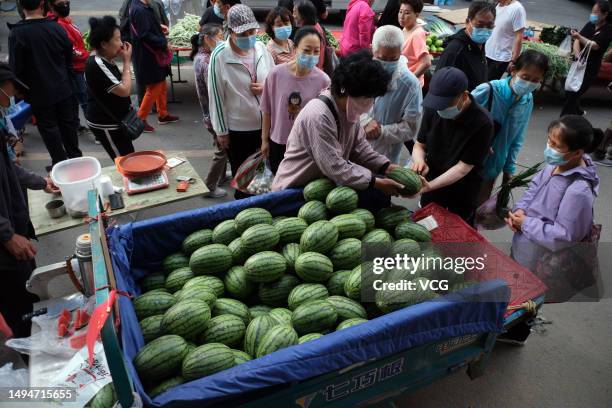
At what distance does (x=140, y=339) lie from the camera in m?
1.95

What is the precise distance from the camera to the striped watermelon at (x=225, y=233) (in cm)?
252

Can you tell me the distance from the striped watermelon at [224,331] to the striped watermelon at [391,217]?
1109 mm

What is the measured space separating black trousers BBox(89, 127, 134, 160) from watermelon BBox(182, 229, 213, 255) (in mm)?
2191

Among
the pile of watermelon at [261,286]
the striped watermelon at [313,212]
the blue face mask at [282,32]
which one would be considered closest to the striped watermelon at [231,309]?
the pile of watermelon at [261,286]

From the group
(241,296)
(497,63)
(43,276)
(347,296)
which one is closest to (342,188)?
(347,296)

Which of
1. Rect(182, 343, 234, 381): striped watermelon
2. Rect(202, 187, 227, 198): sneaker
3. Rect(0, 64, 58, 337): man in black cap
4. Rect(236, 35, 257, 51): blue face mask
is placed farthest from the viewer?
Rect(202, 187, 227, 198): sneaker

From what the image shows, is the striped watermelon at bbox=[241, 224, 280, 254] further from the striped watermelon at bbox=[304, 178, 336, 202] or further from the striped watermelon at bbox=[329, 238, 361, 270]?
the striped watermelon at bbox=[304, 178, 336, 202]

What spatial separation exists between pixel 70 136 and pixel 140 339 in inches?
155

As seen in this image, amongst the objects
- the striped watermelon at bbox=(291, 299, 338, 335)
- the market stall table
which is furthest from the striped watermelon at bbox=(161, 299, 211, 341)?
the market stall table

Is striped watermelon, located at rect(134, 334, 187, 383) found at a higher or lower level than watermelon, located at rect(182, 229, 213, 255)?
lower

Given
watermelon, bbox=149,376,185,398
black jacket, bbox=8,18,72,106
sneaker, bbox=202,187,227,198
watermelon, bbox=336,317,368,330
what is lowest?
sneaker, bbox=202,187,227,198

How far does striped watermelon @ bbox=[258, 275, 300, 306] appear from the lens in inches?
89.0

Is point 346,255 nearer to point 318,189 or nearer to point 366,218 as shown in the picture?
point 366,218

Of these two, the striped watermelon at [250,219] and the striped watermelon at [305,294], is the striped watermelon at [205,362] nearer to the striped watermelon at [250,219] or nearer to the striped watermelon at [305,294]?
the striped watermelon at [305,294]
